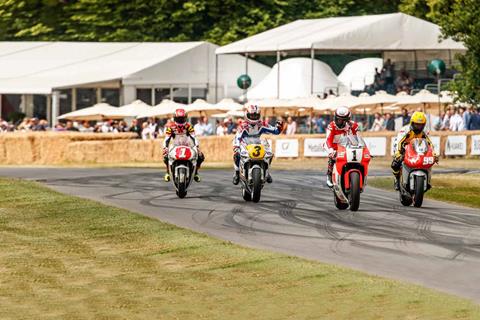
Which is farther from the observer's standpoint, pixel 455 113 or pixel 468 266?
pixel 455 113

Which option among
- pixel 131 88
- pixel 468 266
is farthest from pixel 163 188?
pixel 131 88

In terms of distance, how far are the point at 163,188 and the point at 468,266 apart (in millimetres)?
14539

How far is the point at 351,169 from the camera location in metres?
24.4

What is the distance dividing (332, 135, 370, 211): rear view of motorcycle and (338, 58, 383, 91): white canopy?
42.8 meters

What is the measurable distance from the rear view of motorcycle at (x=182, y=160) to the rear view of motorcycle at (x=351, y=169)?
3.90m

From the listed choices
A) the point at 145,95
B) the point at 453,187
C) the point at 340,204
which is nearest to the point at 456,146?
the point at 453,187

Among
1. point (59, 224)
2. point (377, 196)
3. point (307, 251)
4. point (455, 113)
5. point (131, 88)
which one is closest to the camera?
point (307, 251)

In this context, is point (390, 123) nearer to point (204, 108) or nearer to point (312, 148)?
point (312, 148)

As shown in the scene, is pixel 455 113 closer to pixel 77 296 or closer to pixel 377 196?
pixel 377 196

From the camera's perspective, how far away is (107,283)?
50.4 feet

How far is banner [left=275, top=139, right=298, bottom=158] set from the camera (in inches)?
1972

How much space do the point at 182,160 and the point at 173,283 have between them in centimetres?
1257

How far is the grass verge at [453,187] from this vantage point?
2966cm

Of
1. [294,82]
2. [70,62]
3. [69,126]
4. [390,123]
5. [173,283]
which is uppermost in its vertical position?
[70,62]
